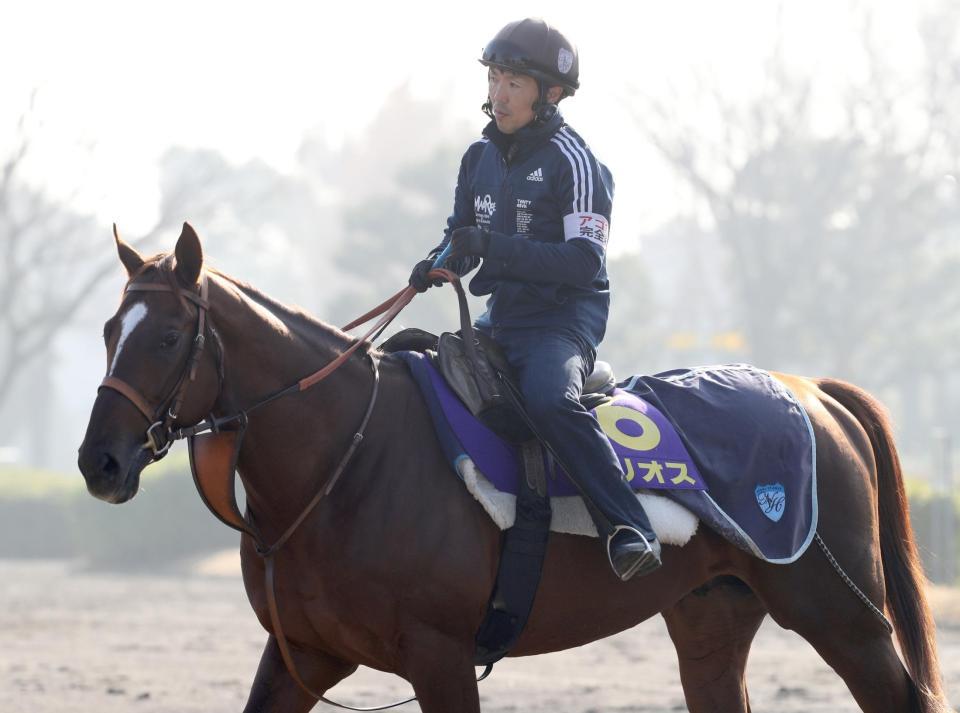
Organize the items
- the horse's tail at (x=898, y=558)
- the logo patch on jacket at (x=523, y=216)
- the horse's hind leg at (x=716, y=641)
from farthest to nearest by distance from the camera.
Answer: the horse's hind leg at (x=716, y=641), the horse's tail at (x=898, y=558), the logo patch on jacket at (x=523, y=216)

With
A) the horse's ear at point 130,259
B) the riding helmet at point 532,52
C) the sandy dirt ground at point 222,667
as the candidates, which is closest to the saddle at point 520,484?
the riding helmet at point 532,52

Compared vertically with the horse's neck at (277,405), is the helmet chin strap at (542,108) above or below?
above

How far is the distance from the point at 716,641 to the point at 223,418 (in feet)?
7.75

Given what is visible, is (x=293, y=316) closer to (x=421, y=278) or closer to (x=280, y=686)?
(x=421, y=278)

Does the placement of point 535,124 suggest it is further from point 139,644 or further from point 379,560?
point 139,644

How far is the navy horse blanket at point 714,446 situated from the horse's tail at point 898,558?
506mm

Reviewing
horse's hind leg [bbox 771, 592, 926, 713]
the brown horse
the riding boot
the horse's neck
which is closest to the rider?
the riding boot

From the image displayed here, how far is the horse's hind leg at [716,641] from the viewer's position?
18.0ft

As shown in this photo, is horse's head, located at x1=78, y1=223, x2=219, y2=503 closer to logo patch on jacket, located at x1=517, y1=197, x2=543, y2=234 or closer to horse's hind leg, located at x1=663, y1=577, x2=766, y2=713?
logo patch on jacket, located at x1=517, y1=197, x2=543, y2=234

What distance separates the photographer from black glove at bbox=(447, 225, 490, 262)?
469cm

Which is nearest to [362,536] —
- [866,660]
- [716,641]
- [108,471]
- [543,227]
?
[108,471]

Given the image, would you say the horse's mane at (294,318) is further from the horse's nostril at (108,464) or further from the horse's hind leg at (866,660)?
the horse's hind leg at (866,660)

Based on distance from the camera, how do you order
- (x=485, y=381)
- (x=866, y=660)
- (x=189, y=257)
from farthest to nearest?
(x=866, y=660) → (x=485, y=381) → (x=189, y=257)

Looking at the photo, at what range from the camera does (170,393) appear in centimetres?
405
